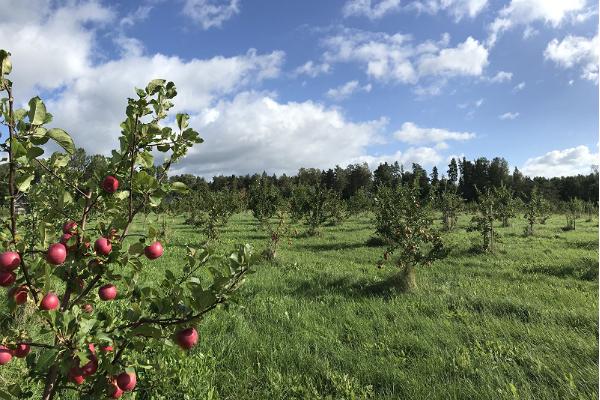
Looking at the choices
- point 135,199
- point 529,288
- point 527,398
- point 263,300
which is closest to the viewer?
point 135,199

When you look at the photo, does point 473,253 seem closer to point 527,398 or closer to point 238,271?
point 527,398

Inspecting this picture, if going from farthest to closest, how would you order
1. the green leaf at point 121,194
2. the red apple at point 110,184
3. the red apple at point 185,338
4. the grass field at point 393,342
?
the grass field at point 393,342 → the green leaf at point 121,194 → the red apple at point 110,184 → the red apple at point 185,338

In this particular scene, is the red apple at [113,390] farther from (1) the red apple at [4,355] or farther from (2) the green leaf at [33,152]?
(2) the green leaf at [33,152]

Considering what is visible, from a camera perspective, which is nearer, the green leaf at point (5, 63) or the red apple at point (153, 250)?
the green leaf at point (5, 63)

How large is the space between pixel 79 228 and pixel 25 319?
4.53m

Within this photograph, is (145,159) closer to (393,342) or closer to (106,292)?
(106,292)

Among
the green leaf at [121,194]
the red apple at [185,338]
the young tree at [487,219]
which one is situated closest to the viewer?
the red apple at [185,338]

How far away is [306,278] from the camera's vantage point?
29.2 feet

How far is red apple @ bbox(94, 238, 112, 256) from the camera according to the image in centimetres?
176

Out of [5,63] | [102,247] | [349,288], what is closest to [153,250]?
[102,247]

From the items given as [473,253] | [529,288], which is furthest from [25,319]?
[473,253]

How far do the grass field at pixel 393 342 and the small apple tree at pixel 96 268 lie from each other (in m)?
0.30

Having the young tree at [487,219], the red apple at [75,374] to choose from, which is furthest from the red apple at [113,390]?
the young tree at [487,219]

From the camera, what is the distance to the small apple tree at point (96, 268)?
5.11ft
